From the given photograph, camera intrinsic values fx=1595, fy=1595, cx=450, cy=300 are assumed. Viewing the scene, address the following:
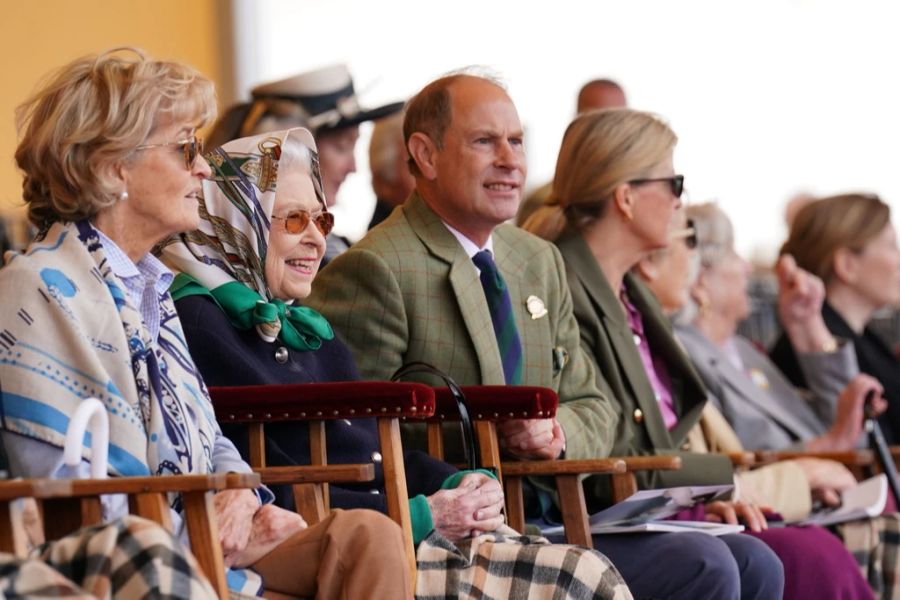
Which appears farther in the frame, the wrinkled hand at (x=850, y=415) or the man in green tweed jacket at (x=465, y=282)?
the wrinkled hand at (x=850, y=415)

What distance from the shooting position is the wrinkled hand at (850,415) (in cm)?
483

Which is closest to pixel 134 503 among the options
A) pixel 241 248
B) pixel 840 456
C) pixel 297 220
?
pixel 241 248

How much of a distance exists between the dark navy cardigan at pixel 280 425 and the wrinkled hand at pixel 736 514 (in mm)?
1008

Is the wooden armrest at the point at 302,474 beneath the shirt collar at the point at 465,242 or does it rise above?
beneath

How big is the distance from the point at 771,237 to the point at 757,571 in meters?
5.38

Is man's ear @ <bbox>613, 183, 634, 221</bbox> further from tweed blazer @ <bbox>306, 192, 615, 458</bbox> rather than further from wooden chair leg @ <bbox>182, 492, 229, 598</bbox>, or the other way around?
wooden chair leg @ <bbox>182, 492, 229, 598</bbox>

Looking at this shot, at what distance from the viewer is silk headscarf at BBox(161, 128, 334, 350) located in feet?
9.83

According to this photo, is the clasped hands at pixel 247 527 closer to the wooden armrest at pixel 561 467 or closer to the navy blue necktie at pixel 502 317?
the wooden armrest at pixel 561 467

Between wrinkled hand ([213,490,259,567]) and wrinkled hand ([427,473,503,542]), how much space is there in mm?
440

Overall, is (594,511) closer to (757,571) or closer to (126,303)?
(757,571)

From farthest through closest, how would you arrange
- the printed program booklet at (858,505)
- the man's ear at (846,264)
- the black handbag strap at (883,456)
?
1. the man's ear at (846,264)
2. the black handbag strap at (883,456)
3. the printed program booklet at (858,505)

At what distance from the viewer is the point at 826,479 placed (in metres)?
4.38

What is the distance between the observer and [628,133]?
4074mm

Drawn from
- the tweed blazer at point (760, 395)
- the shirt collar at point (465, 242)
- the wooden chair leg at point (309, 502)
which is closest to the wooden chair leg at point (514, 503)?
the shirt collar at point (465, 242)
